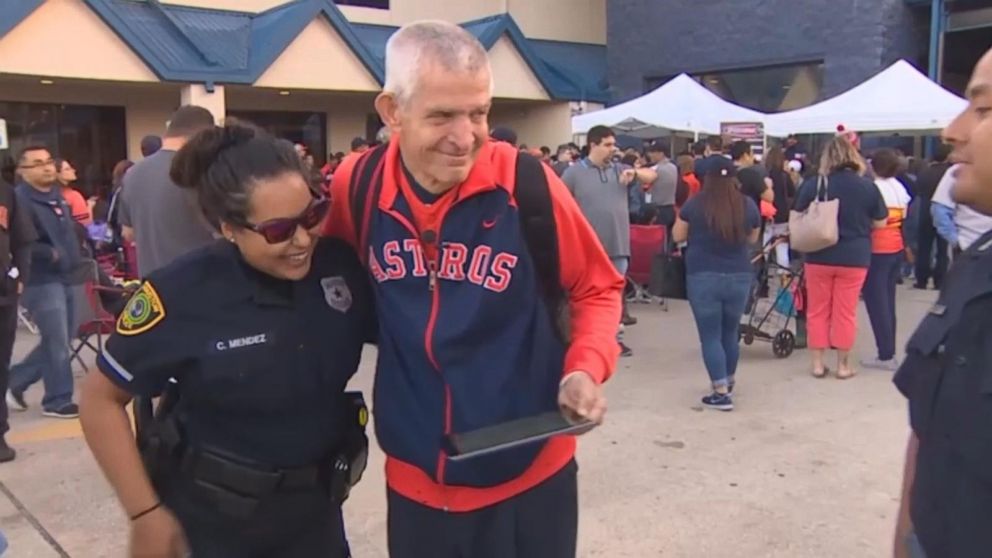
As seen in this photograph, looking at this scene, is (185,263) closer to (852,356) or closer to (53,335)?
(53,335)

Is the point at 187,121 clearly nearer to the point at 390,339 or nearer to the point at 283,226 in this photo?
the point at 283,226

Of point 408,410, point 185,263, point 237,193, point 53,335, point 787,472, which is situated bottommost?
point 787,472

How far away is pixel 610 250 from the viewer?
7266mm

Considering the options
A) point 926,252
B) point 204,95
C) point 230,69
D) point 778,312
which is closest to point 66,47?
point 204,95

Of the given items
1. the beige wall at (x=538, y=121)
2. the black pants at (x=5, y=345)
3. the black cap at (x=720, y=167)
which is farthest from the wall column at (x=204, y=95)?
the black cap at (x=720, y=167)

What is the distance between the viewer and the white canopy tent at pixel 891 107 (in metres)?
10.7

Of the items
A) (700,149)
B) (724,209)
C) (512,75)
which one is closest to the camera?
(724,209)

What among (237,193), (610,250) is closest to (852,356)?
(610,250)

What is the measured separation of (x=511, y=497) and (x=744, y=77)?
56.0 feet

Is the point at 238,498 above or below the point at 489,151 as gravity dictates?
below

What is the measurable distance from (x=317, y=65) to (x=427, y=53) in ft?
49.1

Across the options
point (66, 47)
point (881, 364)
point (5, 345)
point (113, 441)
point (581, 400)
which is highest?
point (66, 47)

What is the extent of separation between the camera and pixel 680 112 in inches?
544

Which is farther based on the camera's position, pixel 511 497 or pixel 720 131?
pixel 720 131
